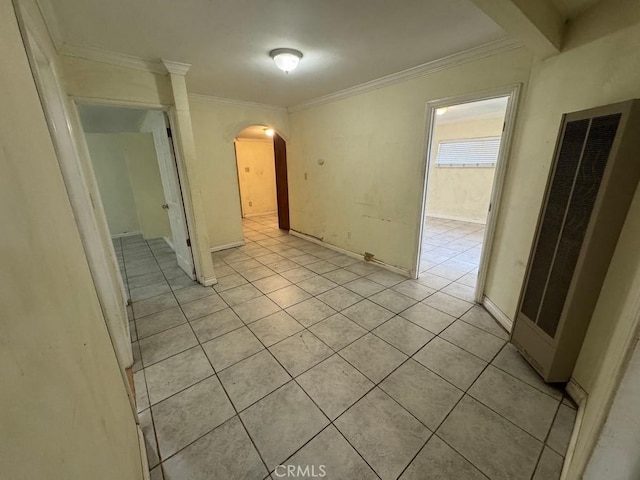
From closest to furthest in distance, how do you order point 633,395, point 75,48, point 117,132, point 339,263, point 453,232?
point 633,395, point 75,48, point 339,263, point 117,132, point 453,232

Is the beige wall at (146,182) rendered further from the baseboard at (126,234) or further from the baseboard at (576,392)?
the baseboard at (576,392)

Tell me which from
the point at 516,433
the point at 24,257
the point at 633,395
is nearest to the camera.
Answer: the point at 24,257

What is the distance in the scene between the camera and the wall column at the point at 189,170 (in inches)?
103

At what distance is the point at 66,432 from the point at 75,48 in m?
3.03

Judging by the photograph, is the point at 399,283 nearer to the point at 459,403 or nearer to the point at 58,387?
the point at 459,403

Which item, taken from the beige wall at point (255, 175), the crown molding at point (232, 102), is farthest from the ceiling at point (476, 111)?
the beige wall at point (255, 175)

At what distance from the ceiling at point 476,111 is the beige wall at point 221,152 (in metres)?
3.35

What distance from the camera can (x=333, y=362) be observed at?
2004 millimetres

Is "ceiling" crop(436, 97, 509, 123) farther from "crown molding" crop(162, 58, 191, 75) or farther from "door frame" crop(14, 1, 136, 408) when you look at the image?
"door frame" crop(14, 1, 136, 408)

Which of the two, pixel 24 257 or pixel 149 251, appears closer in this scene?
pixel 24 257

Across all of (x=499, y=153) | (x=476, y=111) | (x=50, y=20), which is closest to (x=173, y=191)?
(x=50, y=20)

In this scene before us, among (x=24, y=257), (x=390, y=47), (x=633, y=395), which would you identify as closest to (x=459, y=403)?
(x=633, y=395)

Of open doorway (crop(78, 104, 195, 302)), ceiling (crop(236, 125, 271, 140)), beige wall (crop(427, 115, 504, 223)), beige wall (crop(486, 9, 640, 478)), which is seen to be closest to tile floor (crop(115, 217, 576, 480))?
beige wall (crop(486, 9, 640, 478))

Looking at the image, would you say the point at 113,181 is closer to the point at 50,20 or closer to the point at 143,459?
the point at 50,20
